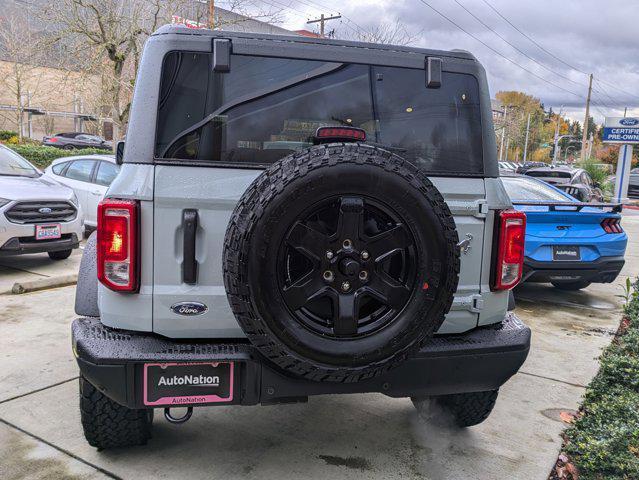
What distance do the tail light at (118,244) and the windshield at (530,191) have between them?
226 inches

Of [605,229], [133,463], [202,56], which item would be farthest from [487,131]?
[605,229]

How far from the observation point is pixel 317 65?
275 centimetres

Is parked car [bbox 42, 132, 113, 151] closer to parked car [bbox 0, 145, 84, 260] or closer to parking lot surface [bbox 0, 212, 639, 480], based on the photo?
parked car [bbox 0, 145, 84, 260]

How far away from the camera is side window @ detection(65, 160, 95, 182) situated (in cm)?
1006

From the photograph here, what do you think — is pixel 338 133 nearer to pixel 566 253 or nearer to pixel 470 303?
pixel 470 303

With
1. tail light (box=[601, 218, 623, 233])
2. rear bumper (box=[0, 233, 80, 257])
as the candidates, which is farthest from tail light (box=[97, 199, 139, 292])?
tail light (box=[601, 218, 623, 233])

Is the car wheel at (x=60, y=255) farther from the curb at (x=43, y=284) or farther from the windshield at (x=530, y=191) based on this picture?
the windshield at (x=530, y=191)

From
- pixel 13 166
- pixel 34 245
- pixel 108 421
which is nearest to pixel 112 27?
pixel 13 166

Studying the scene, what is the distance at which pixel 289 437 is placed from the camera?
11.2 feet

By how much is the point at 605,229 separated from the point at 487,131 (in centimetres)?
459

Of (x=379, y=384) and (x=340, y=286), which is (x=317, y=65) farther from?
(x=379, y=384)

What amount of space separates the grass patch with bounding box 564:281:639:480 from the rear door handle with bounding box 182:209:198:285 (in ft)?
7.86

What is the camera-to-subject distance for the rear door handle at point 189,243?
2.55m

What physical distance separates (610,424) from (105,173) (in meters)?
8.62
